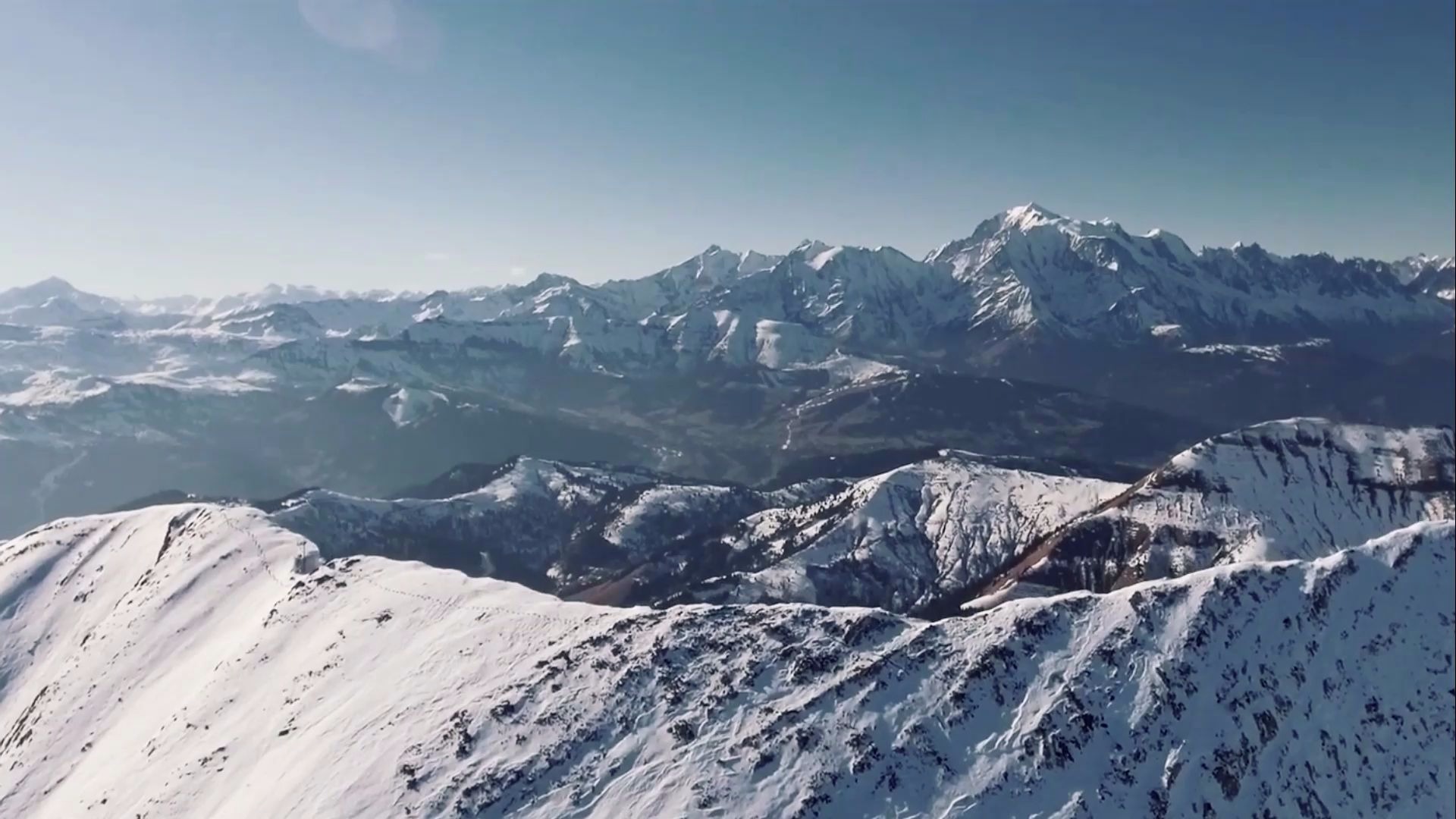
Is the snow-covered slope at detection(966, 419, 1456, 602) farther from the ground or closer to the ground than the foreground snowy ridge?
closer to the ground

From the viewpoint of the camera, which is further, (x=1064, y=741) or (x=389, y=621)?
(x=389, y=621)

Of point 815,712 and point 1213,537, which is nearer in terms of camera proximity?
point 815,712

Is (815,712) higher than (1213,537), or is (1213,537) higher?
(815,712)

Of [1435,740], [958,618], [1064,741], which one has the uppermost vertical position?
[958,618]

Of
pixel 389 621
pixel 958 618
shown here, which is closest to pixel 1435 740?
pixel 958 618

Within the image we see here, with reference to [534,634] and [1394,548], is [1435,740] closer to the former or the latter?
[1394,548]

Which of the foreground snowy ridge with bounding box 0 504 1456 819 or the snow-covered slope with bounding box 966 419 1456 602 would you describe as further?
the snow-covered slope with bounding box 966 419 1456 602

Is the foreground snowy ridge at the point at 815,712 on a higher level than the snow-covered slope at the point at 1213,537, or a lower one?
higher

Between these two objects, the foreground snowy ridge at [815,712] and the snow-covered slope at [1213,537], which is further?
the snow-covered slope at [1213,537]
